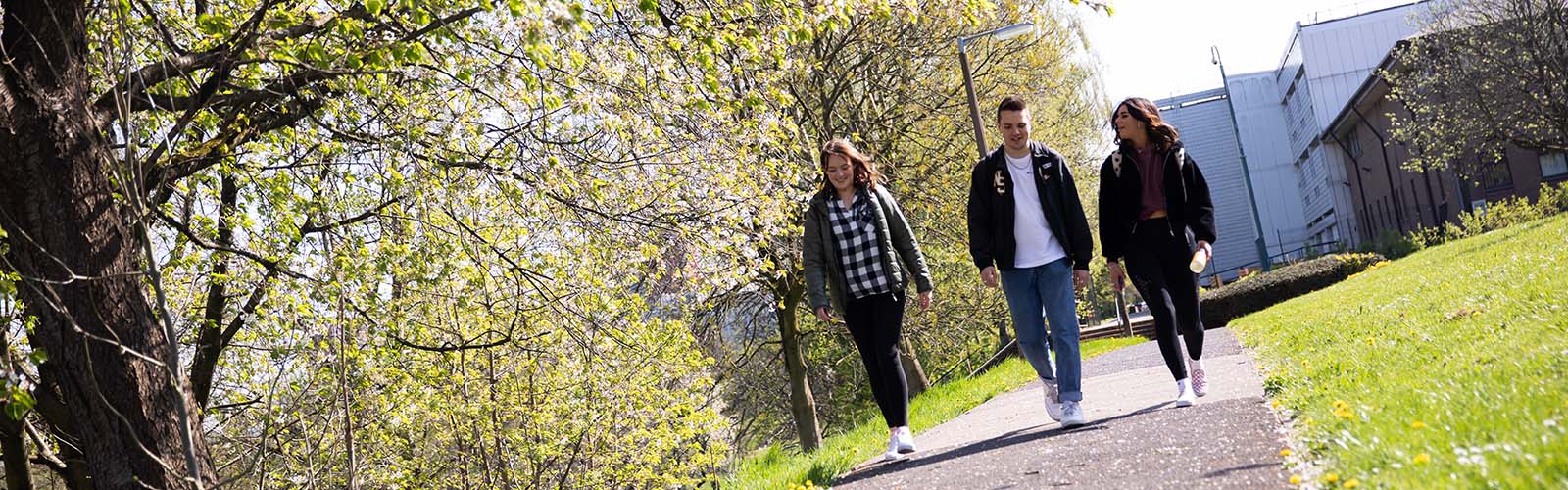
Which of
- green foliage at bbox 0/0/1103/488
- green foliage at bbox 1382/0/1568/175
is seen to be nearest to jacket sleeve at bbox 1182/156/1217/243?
green foliage at bbox 0/0/1103/488

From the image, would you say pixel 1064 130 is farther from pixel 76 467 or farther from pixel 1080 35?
pixel 76 467

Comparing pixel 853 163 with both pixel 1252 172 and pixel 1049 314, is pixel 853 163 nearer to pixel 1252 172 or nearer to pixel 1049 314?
pixel 1049 314

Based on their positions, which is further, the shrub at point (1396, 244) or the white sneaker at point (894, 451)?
the shrub at point (1396, 244)

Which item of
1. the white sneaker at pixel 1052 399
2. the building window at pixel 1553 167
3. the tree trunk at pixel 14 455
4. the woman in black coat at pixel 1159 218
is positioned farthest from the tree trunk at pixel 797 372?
the building window at pixel 1553 167

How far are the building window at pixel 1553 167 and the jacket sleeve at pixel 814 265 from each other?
41152 mm

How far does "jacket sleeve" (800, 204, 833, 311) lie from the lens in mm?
6508

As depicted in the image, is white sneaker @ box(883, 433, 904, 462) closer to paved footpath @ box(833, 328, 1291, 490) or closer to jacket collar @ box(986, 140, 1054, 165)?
paved footpath @ box(833, 328, 1291, 490)

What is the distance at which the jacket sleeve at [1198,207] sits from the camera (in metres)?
6.70

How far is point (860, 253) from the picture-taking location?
6375 millimetres

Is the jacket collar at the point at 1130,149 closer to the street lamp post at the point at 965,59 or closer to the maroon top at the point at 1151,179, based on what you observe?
the maroon top at the point at 1151,179

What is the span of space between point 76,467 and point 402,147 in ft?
16.5

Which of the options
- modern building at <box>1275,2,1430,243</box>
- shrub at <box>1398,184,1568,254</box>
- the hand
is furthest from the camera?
modern building at <box>1275,2,1430,243</box>

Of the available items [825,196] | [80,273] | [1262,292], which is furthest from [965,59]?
[1262,292]

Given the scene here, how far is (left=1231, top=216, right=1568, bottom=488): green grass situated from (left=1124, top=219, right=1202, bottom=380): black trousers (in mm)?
540
